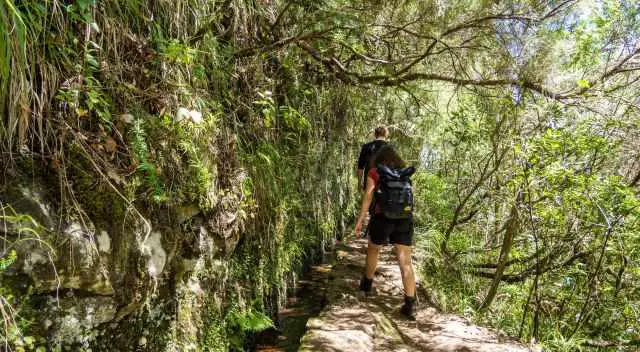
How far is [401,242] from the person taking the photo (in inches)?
171

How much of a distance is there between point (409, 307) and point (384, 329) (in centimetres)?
55

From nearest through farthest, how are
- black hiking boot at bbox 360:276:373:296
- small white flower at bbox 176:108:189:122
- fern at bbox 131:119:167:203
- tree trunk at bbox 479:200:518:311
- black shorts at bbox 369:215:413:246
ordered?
fern at bbox 131:119:167:203 < small white flower at bbox 176:108:189:122 < black shorts at bbox 369:215:413:246 < black hiking boot at bbox 360:276:373:296 < tree trunk at bbox 479:200:518:311

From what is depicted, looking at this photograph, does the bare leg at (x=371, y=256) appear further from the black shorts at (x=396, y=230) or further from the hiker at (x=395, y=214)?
the black shorts at (x=396, y=230)

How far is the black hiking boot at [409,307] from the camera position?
449 cm

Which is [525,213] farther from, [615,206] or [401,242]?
[401,242]

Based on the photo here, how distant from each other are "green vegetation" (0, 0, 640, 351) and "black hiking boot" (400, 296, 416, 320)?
151 cm

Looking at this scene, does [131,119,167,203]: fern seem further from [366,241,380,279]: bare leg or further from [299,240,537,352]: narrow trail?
[366,241,380,279]: bare leg

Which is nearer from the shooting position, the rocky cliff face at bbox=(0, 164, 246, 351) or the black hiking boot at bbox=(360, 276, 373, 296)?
the rocky cliff face at bbox=(0, 164, 246, 351)

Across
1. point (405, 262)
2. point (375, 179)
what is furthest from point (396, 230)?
point (375, 179)

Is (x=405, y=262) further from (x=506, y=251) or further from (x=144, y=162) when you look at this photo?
(x=144, y=162)

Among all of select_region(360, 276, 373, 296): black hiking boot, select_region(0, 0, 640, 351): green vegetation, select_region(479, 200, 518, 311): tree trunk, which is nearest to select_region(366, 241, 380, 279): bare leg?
select_region(360, 276, 373, 296): black hiking boot

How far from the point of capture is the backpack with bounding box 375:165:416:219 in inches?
167

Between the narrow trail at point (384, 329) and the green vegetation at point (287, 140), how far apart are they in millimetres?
724

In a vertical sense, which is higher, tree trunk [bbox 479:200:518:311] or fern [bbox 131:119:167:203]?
fern [bbox 131:119:167:203]
